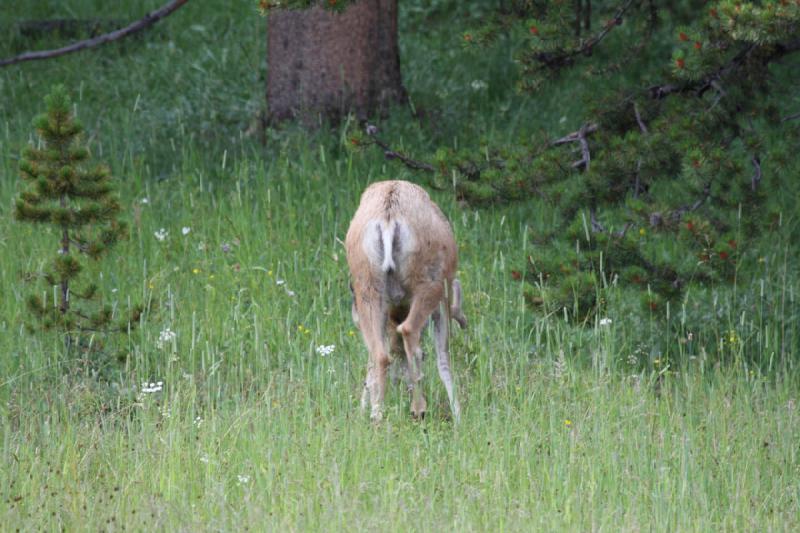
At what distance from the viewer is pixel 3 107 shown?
1212 cm

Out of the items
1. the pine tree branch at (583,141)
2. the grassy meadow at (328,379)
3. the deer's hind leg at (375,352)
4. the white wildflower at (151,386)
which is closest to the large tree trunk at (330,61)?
the grassy meadow at (328,379)

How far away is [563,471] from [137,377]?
9.04 feet

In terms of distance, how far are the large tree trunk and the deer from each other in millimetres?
4509

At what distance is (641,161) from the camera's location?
24.8 ft

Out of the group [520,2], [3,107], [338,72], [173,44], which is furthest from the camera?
[173,44]

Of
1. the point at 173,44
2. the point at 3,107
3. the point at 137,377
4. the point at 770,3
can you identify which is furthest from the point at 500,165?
the point at 173,44

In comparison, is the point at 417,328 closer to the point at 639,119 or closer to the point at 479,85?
the point at 639,119

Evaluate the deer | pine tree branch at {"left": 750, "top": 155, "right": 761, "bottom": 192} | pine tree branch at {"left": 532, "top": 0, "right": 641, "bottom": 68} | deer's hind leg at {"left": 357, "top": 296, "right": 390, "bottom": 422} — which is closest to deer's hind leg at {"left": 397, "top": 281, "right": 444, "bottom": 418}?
the deer

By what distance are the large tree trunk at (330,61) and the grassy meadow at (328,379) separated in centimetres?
27

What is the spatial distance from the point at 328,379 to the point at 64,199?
6.07 feet

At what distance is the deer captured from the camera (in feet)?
21.0

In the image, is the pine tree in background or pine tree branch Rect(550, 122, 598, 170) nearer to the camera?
the pine tree in background

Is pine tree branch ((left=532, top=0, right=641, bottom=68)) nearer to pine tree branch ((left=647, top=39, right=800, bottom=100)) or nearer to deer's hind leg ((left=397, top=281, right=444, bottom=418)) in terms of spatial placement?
pine tree branch ((left=647, top=39, right=800, bottom=100))

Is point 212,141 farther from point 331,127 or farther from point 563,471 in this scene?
point 563,471
